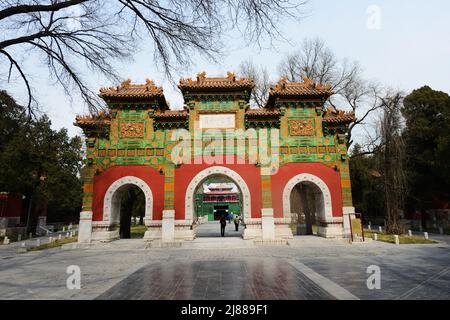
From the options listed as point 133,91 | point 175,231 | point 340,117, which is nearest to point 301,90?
point 340,117

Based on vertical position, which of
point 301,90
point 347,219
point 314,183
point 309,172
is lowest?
point 347,219

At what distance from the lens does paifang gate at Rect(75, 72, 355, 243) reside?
14.6 m

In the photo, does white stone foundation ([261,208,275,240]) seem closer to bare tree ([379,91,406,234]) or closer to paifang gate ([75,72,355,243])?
paifang gate ([75,72,355,243])

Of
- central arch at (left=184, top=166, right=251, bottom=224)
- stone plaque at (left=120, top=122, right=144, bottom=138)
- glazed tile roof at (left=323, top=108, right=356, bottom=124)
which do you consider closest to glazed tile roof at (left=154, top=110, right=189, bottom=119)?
stone plaque at (left=120, top=122, right=144, bottom=138)

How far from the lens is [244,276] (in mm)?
6977

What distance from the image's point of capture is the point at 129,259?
10.2 meters

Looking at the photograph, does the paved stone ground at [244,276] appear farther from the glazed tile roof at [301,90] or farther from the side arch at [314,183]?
the glazed tile roof at [301,90]

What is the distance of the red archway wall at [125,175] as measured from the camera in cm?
1462

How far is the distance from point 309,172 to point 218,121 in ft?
18.9

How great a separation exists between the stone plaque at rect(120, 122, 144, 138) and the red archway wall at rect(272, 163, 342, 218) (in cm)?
780

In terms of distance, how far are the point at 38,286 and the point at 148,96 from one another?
11.1m

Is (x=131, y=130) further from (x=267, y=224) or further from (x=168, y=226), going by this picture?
(x=267, y=224)

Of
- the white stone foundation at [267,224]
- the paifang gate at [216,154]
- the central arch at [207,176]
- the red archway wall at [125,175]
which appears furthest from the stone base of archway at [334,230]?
the red archway wall at [125,175]
